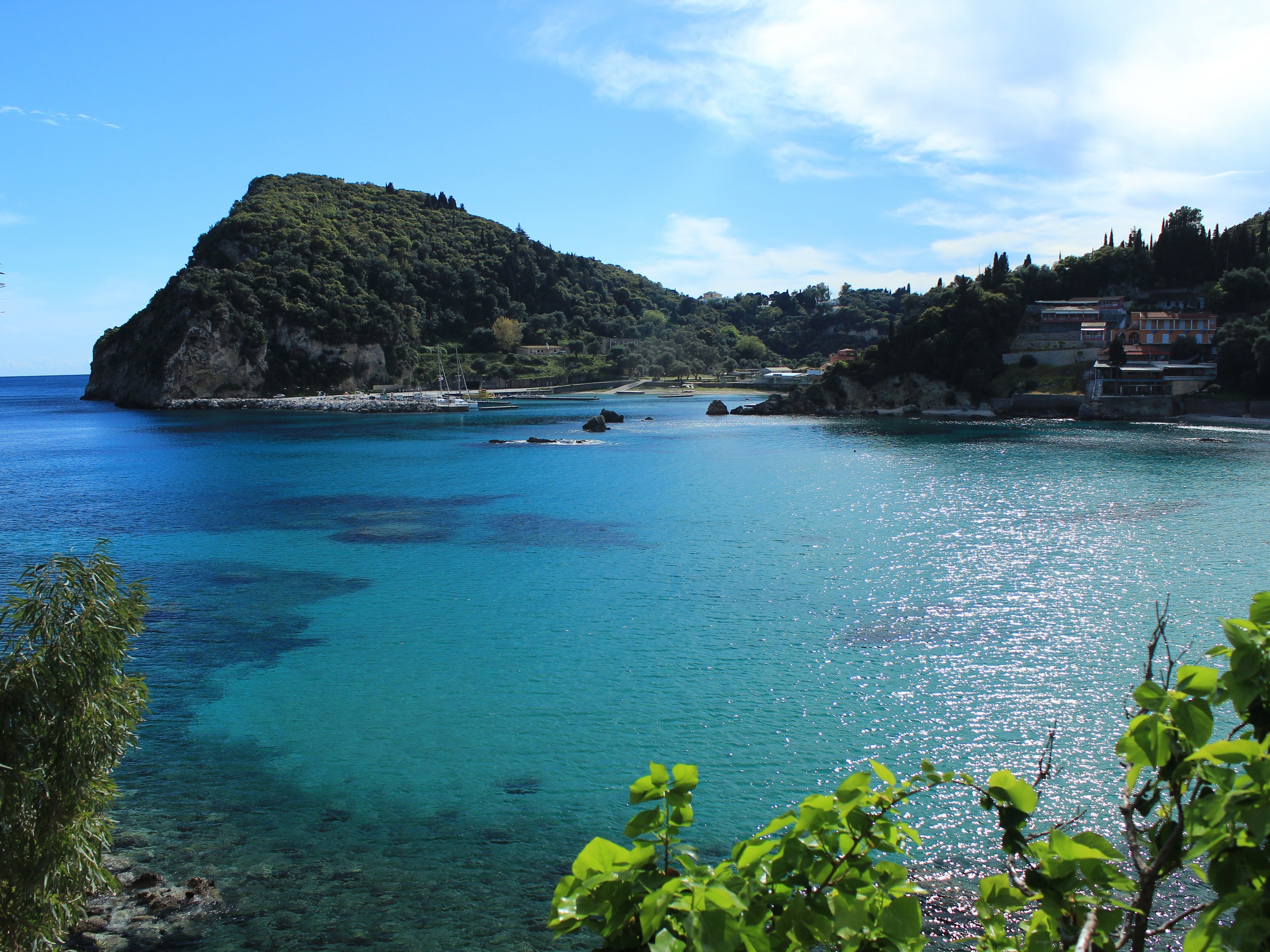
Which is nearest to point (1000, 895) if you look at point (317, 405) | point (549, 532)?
point (549, 532)

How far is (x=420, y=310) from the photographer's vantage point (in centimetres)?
17100

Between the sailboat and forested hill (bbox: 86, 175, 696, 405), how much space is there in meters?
6.34

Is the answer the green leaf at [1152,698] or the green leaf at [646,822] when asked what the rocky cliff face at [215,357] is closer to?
the green leaf at [646,822]

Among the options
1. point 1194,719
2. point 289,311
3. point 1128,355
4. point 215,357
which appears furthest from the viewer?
point 289,311

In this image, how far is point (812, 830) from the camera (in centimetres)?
332

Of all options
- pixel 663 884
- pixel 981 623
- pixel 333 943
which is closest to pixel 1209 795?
pixel 663 884

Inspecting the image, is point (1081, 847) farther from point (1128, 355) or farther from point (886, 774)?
point (1128, 355)

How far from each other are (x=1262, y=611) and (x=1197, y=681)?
36 centimetres

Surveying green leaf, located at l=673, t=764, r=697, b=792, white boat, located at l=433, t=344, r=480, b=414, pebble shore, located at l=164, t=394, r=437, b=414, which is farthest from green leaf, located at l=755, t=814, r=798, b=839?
pebble shore, located at l=164, t=394, r=437, b=414

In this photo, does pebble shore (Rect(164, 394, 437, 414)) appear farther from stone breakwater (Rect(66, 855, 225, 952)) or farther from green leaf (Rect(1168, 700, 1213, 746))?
green leaf (Rect(1168, 700, 1213, 746))

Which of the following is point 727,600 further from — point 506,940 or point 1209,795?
point 1209,795

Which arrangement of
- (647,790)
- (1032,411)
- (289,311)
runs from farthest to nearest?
(289,311)
(1032,411)
(647,790)

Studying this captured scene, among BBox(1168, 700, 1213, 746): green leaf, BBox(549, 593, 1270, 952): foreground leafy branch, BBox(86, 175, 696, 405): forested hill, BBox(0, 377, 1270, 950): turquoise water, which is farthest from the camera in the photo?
BBox(86, 175, 696, 405): forested hill

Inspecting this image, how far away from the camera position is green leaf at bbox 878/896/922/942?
3172 mm
